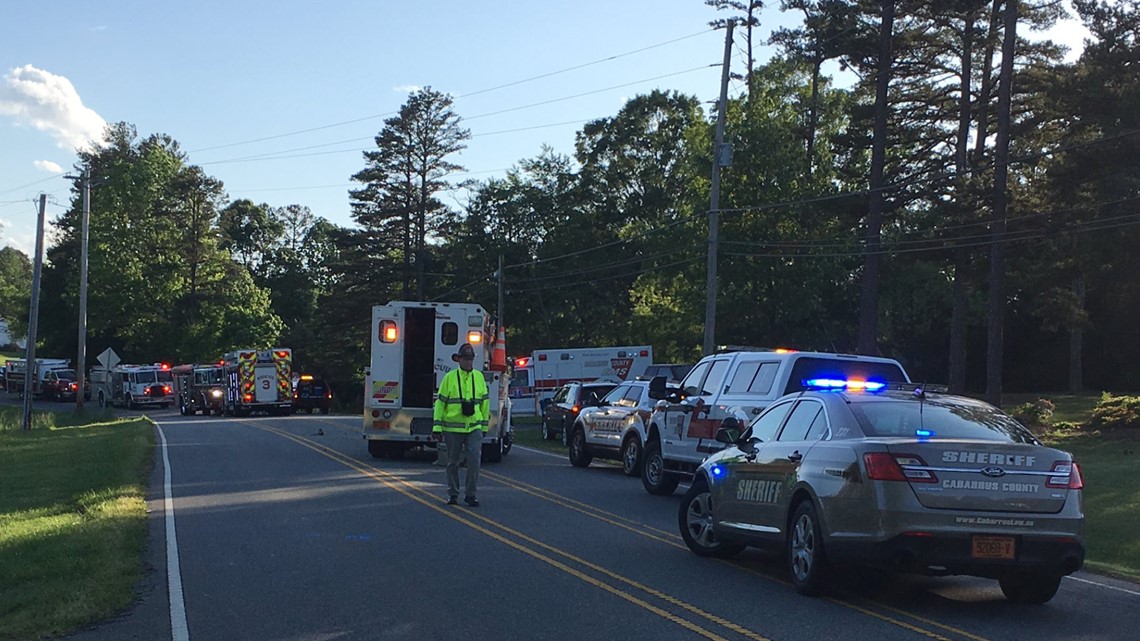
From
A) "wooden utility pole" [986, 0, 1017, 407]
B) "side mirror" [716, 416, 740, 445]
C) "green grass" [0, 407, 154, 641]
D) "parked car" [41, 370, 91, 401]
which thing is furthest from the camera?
"parked car" [41, 370, 91, 401]

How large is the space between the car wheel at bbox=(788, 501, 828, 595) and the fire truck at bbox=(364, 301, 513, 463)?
14117mm

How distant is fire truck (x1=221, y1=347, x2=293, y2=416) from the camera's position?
5306 cm

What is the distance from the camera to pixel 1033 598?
9.70m

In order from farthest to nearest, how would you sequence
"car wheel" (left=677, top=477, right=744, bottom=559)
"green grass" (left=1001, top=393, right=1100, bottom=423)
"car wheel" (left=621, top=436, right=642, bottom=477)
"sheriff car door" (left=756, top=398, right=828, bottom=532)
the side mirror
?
"green grass" (left=1001, top=393, right=1100, bottom=423), "car wheel" (left=621, top=436, right=642, bottom=477), "car wheel" (left=677, top=477, right=744, bottom=559), the side mirror, "sheriff car door" (left=756, top=398, right=828, bottom=532)

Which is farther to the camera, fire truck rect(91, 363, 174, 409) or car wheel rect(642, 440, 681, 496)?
fire truck rect(91, 363, 174, 409)

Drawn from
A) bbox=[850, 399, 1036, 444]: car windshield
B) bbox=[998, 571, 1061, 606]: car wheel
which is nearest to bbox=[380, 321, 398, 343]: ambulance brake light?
bbox=[850, 399, 1036, 444]: car windshield

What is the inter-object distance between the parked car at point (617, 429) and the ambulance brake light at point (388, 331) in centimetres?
394

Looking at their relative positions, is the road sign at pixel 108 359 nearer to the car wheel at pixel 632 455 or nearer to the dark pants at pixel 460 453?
the car wheel at pixel 632 455

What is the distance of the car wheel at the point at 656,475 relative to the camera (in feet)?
59.9

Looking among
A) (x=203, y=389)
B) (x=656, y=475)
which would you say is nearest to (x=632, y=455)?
(x=656, y=475)

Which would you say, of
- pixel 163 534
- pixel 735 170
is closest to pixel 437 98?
pixel 735 170

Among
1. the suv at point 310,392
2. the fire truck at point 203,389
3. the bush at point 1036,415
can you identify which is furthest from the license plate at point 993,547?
the suv at point 310,392

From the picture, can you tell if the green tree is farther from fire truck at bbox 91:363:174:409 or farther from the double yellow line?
the double yellow line

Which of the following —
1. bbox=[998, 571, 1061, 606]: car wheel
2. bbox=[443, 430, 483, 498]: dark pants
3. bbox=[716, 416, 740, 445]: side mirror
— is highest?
bbox=[716, 416, 740, 445]: side mirror
